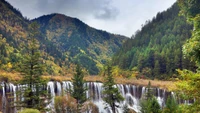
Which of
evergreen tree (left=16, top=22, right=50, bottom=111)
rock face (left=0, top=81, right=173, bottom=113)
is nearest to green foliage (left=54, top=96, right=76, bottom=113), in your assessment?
evergreen tree (left=16, top=22, right=50, bottom=111)

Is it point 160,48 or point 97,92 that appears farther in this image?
point 160,48

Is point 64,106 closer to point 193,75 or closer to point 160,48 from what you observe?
point 193,75

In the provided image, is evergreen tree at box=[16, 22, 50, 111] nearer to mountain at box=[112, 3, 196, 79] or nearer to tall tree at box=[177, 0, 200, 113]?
tall tree at box=[177, 0, 200, 113]

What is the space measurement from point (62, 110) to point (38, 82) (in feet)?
28.0

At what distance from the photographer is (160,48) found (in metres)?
108

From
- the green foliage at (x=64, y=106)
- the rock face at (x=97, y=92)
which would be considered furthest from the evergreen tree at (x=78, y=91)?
the rock face at (x=97, y=92)

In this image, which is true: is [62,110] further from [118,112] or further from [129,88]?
[129,88]

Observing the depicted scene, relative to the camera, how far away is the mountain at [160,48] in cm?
8662

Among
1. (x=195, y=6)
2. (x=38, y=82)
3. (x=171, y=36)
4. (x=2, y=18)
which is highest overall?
(x=2, y=18)

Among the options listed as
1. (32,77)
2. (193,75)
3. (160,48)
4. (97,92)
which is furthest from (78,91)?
(160,48)

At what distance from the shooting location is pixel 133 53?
411 feet

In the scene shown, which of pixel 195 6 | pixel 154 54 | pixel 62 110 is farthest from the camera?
pixel 154 54

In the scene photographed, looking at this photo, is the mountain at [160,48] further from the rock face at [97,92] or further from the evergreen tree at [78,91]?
the evergreen tree at [78,91]

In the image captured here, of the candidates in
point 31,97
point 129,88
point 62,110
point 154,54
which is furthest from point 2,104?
point 154,54
